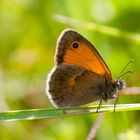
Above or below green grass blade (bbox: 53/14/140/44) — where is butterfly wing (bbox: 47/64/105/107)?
below

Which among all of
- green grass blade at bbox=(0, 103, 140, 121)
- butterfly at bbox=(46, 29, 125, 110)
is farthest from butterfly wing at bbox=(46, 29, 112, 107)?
green grass blade at bbox=(0, 103, 140, 121)

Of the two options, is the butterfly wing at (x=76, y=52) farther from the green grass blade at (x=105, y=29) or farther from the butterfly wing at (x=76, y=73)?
the green grass blade at (x=105, y=29)

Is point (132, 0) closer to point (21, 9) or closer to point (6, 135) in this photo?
point (21, 9)

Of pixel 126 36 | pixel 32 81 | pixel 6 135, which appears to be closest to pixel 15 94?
pixel 32 81

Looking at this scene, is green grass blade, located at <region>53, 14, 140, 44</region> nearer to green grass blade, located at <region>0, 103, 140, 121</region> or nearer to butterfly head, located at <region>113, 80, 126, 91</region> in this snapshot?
butterfly head, located at <region>113, 80, 126, 91</region>

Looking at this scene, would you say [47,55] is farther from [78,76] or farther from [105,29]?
[78,76]

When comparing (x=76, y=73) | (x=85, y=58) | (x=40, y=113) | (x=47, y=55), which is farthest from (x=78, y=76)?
(x=47, y=55)
